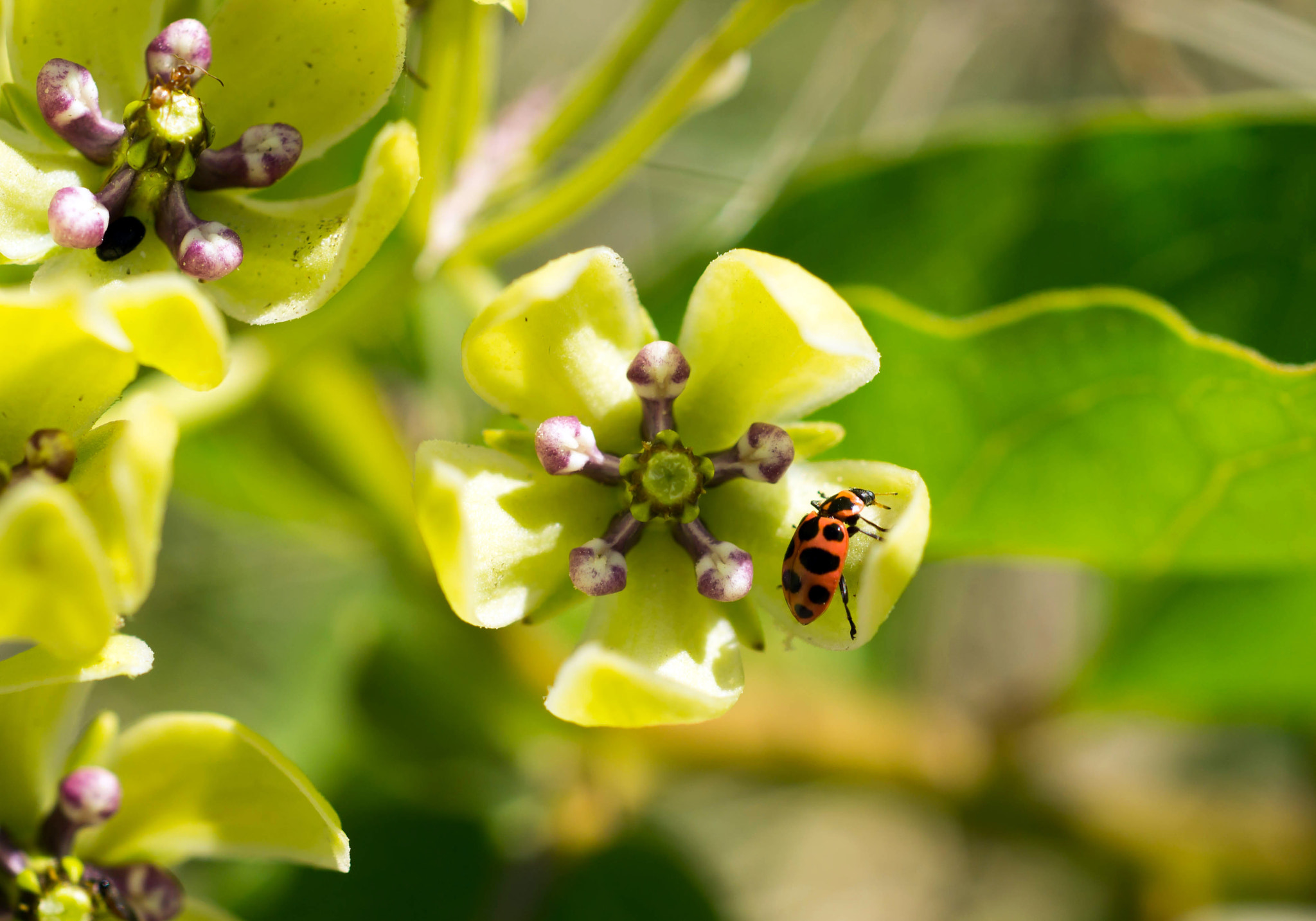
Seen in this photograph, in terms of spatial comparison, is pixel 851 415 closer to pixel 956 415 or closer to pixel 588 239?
pixel 956 415

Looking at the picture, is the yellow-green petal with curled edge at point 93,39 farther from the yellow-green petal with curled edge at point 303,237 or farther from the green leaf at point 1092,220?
the green leaf at point 1092,220

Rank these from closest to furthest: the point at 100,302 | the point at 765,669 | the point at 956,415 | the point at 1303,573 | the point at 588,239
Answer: the point at 100,302, the point at 956,415, the point at 1303,573, the point at 765,669, the point at 588,239

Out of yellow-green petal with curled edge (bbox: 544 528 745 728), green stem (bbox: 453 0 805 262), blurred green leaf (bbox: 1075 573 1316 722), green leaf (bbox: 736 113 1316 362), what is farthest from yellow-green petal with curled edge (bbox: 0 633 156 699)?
blurred green leaf (bbox: 1075 573 1316 722)

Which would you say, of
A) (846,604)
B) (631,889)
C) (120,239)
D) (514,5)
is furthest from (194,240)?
(631,889)

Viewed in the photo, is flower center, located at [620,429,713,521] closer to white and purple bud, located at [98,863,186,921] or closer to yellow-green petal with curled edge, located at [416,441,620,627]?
yellow-green petal with curled edge, located at [416,441,620,627]

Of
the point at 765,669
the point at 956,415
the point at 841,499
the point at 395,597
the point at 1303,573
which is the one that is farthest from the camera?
the point at 395,597

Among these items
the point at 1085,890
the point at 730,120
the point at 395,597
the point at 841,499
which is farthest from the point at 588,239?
the point at 841,499

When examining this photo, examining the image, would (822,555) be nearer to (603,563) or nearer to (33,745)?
(603,563)
